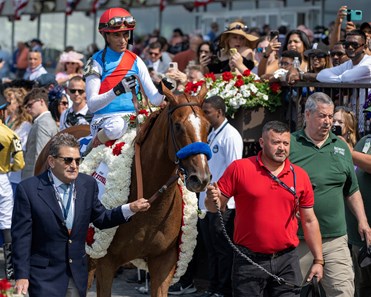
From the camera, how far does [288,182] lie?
24.1 feet

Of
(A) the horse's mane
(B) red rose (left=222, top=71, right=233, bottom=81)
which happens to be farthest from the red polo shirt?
(B) red rose (left=222, top=71, right=233, bottom=81)

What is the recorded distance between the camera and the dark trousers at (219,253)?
10.1 m

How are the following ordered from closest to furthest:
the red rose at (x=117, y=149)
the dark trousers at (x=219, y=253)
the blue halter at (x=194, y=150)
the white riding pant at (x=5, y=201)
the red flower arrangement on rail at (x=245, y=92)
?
the blue halter at (x=194, y=150) < the red rose at (x=117, y=149) < the dark trousers at (x=219, y=253) < the red flower arrangement on rail at (x=245, y=92) < the white riding pant at (x=5, y=201)

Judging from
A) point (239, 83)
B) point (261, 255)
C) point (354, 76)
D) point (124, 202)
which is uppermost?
point (354, 76)

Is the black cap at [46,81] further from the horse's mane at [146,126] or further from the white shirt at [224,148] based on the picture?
the horse's mane at [146,126]

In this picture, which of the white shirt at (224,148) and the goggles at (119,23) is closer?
the goggles at (119,23)

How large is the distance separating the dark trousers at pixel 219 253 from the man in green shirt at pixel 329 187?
2042mm

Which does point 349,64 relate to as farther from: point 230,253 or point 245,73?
point 230,253

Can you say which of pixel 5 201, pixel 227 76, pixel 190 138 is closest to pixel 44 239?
pixel 190 138

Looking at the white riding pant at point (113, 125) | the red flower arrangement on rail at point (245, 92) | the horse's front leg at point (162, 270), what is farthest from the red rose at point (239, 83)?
the horse's front leg at point (162, 270)

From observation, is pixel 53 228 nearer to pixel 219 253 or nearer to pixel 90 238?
pixel 90 238

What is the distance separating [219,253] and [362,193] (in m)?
2.07

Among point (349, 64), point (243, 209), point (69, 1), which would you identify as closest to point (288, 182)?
point (243, 209)

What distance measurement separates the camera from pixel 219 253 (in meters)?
10.2
